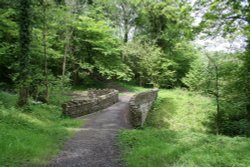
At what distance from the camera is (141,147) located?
736 cm

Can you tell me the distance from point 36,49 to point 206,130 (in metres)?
11.4

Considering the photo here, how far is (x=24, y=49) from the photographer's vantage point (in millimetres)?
11172

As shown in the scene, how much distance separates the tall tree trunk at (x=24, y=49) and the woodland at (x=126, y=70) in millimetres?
39

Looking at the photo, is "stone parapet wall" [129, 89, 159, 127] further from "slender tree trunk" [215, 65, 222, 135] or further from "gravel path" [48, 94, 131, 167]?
Result: "slender tree trunk" [215, 65, 222, 135]

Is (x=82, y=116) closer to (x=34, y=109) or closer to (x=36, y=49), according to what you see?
(x=34, y=109)

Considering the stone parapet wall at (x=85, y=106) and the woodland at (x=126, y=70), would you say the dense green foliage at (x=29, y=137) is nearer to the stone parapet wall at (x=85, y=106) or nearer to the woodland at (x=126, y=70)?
the woodland at (x=126, y=70)

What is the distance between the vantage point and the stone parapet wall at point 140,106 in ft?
40.7

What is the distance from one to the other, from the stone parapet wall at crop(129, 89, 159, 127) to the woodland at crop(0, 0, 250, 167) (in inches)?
33.8

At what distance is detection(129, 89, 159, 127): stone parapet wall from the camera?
12.4 m

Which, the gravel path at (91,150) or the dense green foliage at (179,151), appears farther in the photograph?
the gravel path at (91,150)

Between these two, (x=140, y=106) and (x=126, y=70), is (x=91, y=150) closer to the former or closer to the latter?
(x=140, y=106)

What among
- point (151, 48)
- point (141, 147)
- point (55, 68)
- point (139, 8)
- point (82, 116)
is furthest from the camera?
point (139, 8)

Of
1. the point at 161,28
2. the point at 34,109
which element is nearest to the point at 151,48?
the point at 161,28

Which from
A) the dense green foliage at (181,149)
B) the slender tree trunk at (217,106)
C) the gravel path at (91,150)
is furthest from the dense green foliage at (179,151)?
the slender tree trunk at (217,106)
